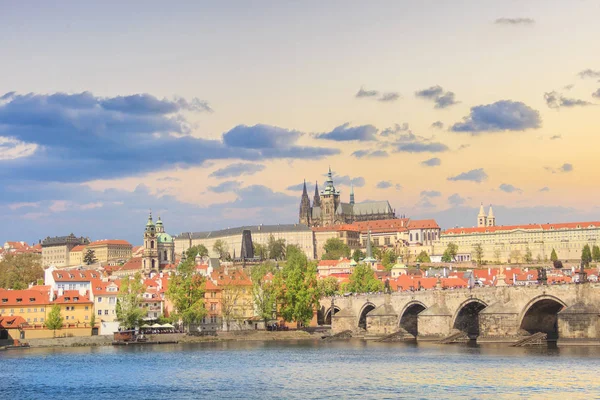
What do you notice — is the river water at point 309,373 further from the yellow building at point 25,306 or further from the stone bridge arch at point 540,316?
the yellow building at point 25,306

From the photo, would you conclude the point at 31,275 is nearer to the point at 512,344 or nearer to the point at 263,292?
the point at 263,292

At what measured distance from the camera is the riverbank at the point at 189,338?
79.1 m

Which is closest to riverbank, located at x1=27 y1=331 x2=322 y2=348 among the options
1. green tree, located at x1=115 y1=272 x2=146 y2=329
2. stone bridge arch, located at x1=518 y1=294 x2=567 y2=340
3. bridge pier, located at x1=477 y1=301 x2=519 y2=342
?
green tree, located at x1=115 y1=272 x2=146 y2=329

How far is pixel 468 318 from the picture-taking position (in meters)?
75.6

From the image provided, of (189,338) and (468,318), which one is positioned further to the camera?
(189,338)

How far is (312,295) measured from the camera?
91750 millimetres

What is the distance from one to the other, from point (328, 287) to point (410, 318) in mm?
28316

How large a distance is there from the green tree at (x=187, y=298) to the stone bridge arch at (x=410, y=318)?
16932mm

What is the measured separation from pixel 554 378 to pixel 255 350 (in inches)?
1137

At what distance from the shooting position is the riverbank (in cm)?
7906

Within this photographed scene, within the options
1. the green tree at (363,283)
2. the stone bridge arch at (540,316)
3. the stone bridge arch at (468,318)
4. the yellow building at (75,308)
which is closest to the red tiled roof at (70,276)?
the yellow building at (75,308)

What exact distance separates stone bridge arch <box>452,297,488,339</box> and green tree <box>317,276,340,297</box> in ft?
93.1

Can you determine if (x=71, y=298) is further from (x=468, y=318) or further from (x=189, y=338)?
(x=468, y=318)

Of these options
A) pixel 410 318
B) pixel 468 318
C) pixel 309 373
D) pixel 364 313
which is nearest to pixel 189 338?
pixel 364 313
